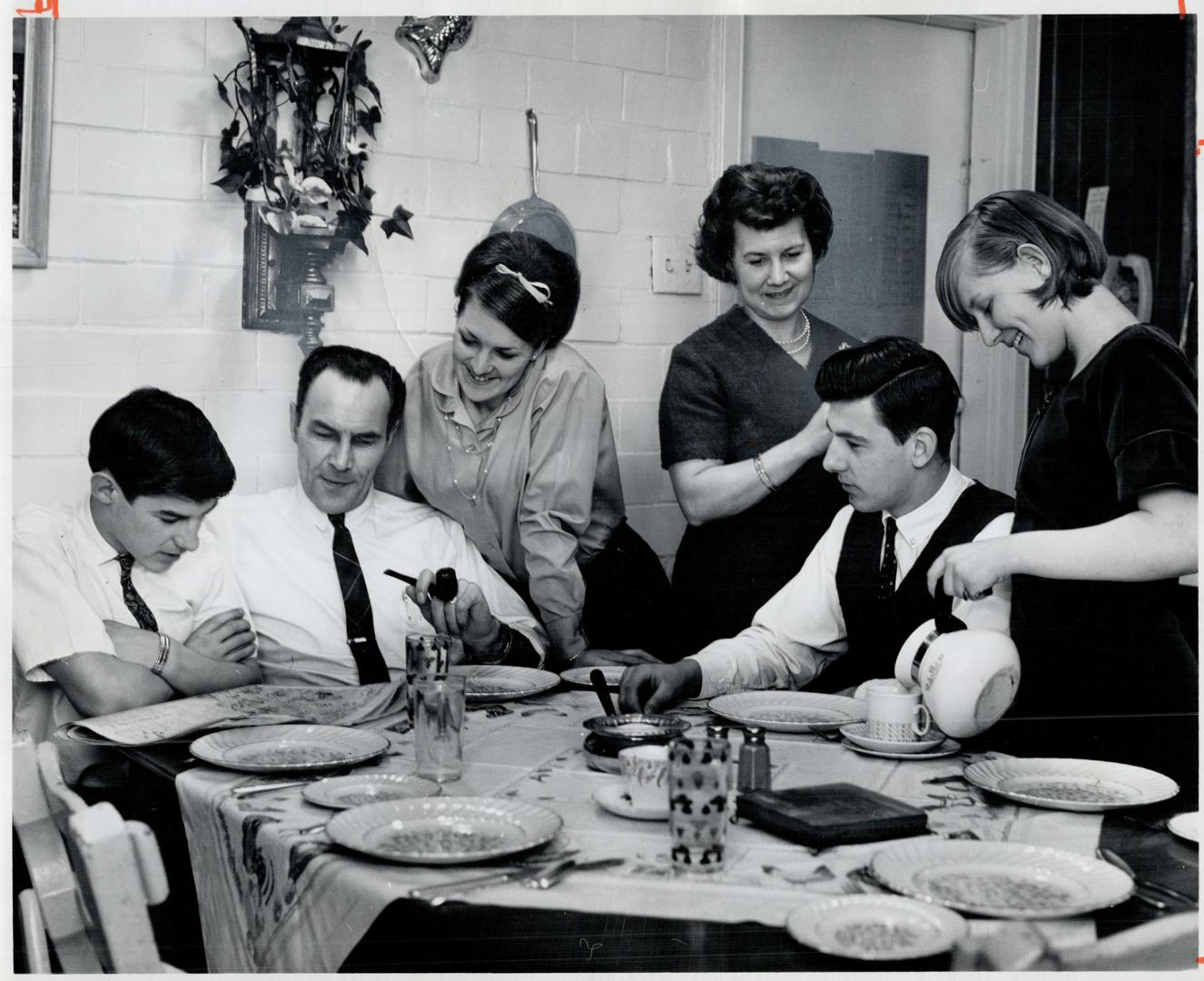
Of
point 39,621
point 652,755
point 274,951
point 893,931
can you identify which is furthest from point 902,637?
point 39,621

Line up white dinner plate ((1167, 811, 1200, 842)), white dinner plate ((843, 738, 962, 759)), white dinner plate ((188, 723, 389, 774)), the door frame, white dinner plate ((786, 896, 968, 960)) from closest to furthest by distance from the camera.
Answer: white dinner plate ((786, 896, 968, 960)) → white dinner plate ((1167, 811, 1200, 842)) → white dinner plate ((188, 723, 389, 774)) → white dinner plate ((843, 738, 962, 759)) → the door frame

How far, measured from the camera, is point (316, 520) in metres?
2.35

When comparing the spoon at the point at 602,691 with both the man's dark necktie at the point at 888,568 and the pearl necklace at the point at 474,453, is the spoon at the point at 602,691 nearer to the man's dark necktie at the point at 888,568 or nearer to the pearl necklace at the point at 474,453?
the pearl necklace at the point at 474,453

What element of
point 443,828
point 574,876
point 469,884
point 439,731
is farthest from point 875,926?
point 439,731

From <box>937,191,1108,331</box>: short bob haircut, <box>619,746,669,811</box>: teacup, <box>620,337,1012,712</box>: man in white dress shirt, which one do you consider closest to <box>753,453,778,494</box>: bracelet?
<box>620,337,1012,712</box>: man in white dress shirt

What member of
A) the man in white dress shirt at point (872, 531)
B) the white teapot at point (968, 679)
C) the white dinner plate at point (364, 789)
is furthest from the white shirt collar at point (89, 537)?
the white teapot at point (968, 679)

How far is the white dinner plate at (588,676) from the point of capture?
2.33 m

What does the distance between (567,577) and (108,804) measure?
89cm

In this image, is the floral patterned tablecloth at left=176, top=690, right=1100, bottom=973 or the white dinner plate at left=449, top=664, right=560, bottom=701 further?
the white dinner plate at left=449, top=664, right=560, bottom=701

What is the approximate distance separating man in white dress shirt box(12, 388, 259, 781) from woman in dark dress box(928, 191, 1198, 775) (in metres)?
1.31

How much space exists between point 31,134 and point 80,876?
120 centimetres

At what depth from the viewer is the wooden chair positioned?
1822mm

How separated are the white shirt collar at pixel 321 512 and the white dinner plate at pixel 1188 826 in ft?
4.69

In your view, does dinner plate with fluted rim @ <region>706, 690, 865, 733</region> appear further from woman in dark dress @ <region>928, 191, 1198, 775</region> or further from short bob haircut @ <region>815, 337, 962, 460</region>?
short bob haircut @ <region>815, 337, 962, 460</region>
